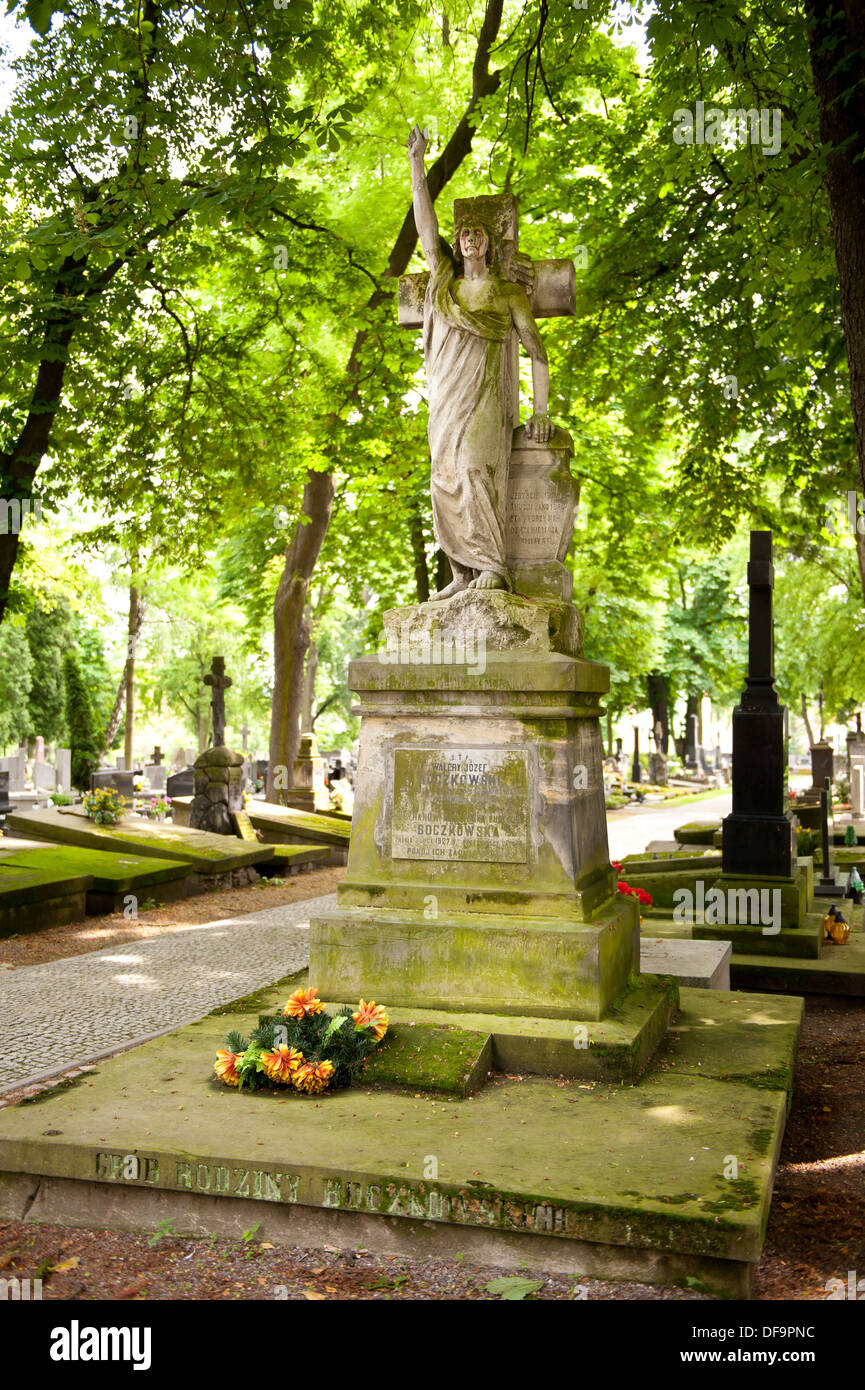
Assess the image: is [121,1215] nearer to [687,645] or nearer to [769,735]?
[769,735]

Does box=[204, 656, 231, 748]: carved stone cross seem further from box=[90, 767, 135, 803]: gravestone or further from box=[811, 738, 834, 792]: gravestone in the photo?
box=[811, 738, 834, 792]: gravestone

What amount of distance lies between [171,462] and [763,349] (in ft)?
24.0

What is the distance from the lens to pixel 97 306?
10133mm

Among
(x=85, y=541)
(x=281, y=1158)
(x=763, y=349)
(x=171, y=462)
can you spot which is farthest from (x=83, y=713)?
(x=281, y=1158)

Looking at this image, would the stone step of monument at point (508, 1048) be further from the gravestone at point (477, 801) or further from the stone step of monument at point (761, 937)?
the stone step of monument at point (761, 937)

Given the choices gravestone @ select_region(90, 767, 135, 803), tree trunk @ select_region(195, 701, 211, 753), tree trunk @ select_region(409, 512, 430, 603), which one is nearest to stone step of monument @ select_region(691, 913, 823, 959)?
tree trunk @ select_region(409, 512, 430, 603)

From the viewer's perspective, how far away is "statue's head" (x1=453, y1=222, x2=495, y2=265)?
6137 mm

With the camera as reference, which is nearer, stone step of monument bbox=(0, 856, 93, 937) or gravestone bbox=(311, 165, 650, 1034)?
gravestone bbox=(311, 165, 650, 1034)

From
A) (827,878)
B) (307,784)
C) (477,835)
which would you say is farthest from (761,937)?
(307,784)

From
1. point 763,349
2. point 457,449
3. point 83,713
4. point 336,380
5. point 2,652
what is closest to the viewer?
point 457,449

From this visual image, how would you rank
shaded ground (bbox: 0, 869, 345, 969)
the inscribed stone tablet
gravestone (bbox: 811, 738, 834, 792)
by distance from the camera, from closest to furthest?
the inscribed stone tablet
shaded ground (bbox: 0, 869, 345, 969)
gravestone (bbox: 811, 738, 834, 792)

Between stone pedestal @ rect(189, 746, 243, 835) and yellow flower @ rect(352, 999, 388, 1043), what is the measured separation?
12042 mm

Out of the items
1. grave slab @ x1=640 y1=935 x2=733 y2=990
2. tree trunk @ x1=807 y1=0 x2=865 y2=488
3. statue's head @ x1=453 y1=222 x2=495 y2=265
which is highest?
statue's head @ x1=453 y1=222 x2=495 y2=265

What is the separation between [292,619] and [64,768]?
40.0ft
